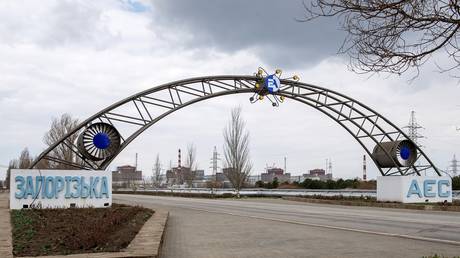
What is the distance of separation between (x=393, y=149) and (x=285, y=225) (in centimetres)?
1683

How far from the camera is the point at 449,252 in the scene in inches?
424

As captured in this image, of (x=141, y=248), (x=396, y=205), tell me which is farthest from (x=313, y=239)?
(x=396, y=205)

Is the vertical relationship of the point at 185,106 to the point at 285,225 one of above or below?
above

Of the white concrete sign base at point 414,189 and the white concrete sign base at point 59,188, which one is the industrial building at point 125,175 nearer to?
the white concrete sign base at point 414,189

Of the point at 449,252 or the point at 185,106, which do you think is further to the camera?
the point at 185,106

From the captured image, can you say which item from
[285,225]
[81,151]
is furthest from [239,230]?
[81,151]

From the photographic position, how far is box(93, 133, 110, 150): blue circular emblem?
25.5 m

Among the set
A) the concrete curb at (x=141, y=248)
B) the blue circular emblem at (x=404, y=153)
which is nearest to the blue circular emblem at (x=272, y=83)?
the blue circular emblem at (x=404, y=153)

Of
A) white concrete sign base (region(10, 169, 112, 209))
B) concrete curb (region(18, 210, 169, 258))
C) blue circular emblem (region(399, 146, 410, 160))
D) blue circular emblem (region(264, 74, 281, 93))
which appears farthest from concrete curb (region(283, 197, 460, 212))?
concrete curb (region(18, 210, 169, 258))

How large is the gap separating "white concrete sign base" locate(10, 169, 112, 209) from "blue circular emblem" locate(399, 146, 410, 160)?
58.9 ft

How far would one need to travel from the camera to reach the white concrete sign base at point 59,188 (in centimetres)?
2319

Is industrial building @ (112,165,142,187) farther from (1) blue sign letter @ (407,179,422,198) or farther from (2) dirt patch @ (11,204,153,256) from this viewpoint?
(2) dirt patch @ (11,204,153,256)

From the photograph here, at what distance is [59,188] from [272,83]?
13.7m

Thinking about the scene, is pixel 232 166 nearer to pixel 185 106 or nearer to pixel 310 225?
pixel 185 106
